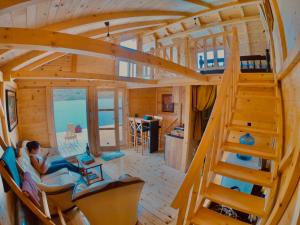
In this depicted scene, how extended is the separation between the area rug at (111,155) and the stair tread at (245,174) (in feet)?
15.1

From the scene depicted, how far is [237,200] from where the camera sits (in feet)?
4.78

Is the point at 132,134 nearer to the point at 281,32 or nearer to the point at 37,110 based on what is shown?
the point at 37,110

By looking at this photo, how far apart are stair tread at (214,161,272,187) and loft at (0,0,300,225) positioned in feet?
0.05

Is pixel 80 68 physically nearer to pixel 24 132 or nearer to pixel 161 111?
pixel 24 132

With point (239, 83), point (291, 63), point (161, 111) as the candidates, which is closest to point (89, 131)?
point (161, 111)

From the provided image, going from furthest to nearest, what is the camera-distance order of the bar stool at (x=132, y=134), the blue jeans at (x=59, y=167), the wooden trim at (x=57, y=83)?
the bar stool at (x=132, y=134) → the wooden trim at (x=57, y=83) → the blue jeans at (x=59, y=167)

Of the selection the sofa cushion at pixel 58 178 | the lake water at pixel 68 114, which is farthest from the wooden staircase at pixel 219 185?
the lake water at pixel 68 114

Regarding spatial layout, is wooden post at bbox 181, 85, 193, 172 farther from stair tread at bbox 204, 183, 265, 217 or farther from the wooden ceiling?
stair tread at bbox 204, 183, 265, 217

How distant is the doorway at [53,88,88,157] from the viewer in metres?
7.05

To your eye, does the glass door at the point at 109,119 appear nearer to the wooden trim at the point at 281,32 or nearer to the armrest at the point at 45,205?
the armrest at the point at 45,205

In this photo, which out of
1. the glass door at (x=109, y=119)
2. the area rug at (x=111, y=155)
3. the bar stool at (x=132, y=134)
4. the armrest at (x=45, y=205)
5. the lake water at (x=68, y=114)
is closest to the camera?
the armrest at (x=45, y=205)

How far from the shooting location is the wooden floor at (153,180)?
3.05 meters

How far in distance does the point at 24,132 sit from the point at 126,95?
3.54m

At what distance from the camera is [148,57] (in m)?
2.09
